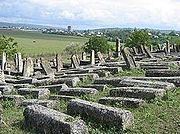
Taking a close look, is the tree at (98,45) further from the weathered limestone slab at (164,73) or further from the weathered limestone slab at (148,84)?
the weathered limestone slab at (148,84)

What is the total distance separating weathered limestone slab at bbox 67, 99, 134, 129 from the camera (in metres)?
8.52

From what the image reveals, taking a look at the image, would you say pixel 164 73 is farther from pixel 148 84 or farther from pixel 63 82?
pixel 63 82

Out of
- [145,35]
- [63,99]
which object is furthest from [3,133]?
[145,35]

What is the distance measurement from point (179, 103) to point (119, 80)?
133 inches

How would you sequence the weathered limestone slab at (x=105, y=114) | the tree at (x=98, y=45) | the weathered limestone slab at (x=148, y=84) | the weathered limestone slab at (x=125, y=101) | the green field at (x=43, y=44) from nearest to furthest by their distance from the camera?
the weathered limestone slab at (x=105, y=114)
the weathered limestone slab at (x=125, y=101)
the weathered limestone slab at (x=148, y=84)
the tree at (x=98, y=45)
the green field at (x=43, y=44)

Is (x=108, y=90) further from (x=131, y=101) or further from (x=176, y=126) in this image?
(x=176, y=126)

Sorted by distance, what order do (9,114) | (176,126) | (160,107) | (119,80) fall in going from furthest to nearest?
(119,80) < (9,114) < (160,107) < (176,126)

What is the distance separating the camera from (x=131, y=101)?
10.0 m

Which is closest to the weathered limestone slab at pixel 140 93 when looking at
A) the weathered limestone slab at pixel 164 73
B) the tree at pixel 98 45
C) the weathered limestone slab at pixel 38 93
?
the weathered limestone slab at pixel 38 93

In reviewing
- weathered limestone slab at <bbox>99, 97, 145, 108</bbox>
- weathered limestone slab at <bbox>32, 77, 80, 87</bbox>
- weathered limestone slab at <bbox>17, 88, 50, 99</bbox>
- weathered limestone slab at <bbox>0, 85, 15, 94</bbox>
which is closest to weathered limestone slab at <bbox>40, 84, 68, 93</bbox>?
weathered limestone slab at <bbox>17, 88, 50, 99</bbox>

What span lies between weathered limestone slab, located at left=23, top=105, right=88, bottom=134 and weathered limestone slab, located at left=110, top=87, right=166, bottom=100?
254 cm

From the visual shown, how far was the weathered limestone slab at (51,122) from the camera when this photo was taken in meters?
8.20

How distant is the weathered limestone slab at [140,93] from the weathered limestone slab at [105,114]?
1.82 metres

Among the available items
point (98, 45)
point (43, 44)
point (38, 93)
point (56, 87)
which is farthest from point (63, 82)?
point (43, 44)
